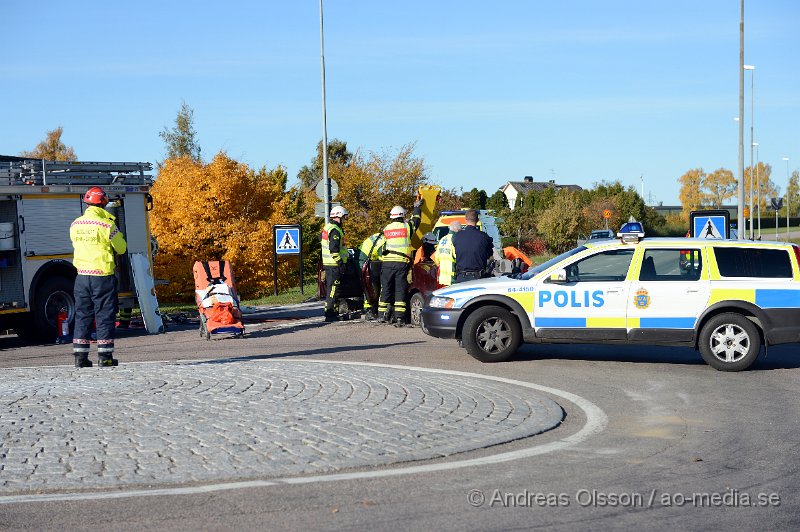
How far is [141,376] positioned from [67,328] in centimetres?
657

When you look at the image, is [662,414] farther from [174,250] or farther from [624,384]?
[174,250]

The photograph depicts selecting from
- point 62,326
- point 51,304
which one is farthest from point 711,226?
point 51,304

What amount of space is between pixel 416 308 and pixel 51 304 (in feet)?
20.3

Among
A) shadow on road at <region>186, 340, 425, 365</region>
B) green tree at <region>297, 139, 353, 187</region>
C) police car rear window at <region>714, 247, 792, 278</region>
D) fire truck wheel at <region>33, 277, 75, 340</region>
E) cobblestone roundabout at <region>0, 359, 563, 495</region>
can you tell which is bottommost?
shadow on road at <region>186, 340, 425, 365</region>

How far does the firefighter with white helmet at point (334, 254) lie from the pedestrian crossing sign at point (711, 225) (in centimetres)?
985

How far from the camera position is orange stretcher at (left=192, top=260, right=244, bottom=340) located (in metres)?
16.4

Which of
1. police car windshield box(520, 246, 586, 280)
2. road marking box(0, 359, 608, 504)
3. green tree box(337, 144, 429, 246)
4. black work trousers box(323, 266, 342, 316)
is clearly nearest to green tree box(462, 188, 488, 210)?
green tree box(337, 144, 429, 246)

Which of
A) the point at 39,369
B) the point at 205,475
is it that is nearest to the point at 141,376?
the point at 39,369

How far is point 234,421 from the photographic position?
848 centimetres

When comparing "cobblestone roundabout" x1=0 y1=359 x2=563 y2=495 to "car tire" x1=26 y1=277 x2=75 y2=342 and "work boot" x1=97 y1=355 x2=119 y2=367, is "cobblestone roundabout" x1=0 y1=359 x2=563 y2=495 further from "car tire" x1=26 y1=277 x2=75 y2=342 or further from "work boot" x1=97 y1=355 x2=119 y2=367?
"car tire" x1=26 y1=277 x2=75 y2=342

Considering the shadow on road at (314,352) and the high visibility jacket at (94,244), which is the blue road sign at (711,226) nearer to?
the shadow on road at (314,352)

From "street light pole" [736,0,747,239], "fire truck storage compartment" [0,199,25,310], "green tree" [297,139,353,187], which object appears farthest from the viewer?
"green tree" [297,139,353,187]

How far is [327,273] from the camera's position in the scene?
18422 mm

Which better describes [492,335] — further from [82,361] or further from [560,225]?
[560,225]
